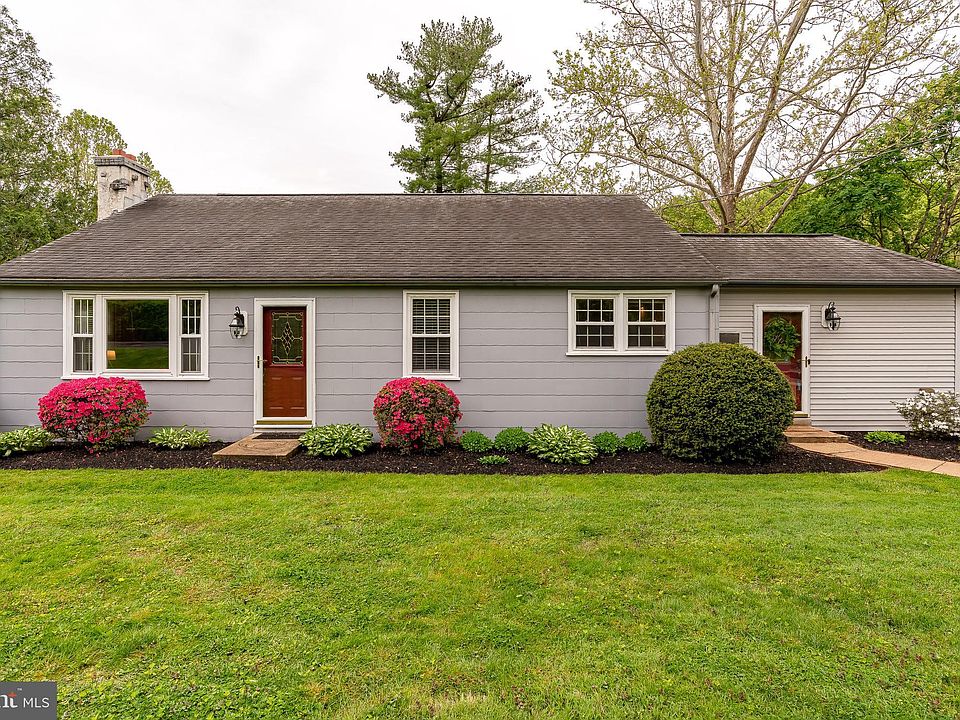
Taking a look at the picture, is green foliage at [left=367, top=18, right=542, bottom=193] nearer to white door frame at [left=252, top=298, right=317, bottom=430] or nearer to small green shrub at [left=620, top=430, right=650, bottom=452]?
white door frame at [left=252, top=298, right=317, bottom=430]

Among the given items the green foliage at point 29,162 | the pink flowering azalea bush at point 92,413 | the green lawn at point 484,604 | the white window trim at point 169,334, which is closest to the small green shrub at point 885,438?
the green lawn at point 484,604

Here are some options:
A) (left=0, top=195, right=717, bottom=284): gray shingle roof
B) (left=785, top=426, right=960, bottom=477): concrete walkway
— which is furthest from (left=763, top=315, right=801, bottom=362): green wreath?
(left=0, top=195, right=717, bottom=284): gray shingle roof

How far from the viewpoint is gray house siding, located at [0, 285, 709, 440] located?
24.5 feet

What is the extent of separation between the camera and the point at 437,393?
22.4 feet

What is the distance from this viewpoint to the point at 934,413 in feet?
25.6

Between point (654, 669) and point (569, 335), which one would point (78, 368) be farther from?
point (654, 669)

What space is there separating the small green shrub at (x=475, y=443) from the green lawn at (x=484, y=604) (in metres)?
1.97

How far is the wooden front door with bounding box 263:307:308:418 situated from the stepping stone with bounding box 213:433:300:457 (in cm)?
64

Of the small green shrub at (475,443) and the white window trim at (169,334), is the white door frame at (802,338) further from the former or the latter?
the white window trim at (169,334)

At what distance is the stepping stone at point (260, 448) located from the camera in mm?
6417

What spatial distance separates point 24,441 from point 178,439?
1.99 metres

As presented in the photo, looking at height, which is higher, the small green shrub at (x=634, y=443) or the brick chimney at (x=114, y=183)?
the brick chimney at (x=114, y=183)

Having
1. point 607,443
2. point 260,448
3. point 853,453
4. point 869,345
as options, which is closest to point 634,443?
point 607,443

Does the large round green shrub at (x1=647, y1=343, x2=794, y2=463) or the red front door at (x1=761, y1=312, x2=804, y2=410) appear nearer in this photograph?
the large round green shrub at (x1=647, y1=343, x2=794, y2=463)
